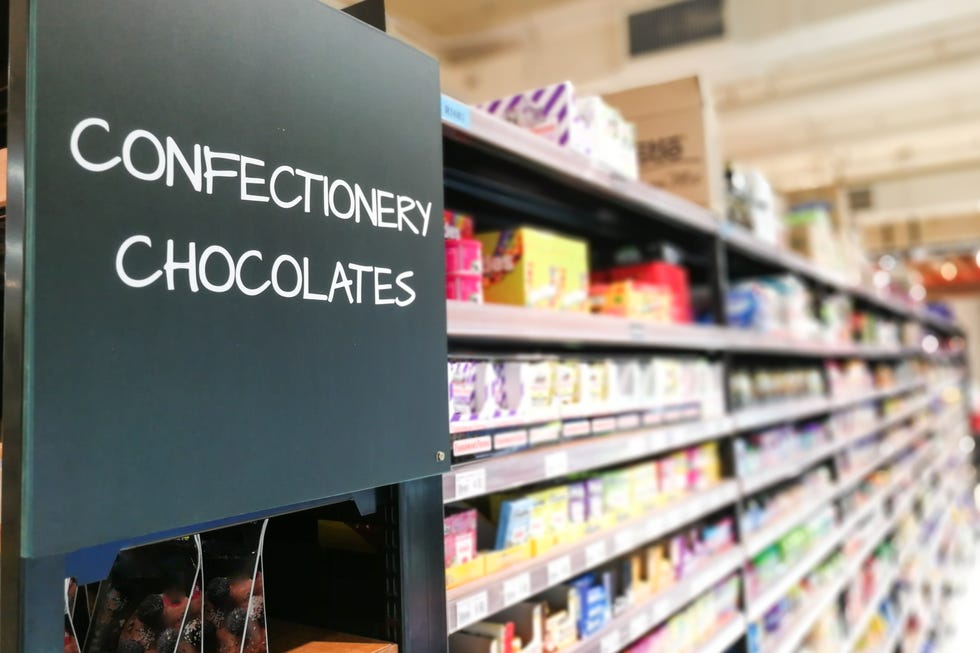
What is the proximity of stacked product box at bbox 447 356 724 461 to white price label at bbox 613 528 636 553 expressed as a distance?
27 cm

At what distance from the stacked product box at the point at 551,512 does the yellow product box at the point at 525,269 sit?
457 mm

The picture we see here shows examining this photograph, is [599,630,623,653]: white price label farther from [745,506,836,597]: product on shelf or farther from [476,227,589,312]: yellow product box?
[745,506,836,597]: product on shelf

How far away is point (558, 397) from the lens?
1744 mm

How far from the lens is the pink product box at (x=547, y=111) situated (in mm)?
1857

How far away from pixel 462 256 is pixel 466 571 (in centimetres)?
61

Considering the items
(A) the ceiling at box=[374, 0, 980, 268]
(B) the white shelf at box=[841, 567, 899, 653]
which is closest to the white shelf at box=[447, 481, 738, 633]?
(A) the ceiling at box=[374, 0, 980, 268]

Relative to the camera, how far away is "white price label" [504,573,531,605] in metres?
1.46

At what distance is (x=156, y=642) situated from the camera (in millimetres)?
1023

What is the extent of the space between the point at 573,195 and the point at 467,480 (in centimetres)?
115

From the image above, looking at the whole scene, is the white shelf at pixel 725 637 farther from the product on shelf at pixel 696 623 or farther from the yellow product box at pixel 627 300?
the yellow product box at pixel 627 300

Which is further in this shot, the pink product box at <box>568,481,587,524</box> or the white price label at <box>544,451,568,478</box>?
the pink product box at <box>568,481,587,524</box>

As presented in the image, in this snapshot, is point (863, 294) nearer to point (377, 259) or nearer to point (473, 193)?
point (473, 193)

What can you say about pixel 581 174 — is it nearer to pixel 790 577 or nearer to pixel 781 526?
pixel 781 526

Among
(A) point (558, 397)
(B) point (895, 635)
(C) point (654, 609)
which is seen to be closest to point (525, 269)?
(A) point (558, 397)
